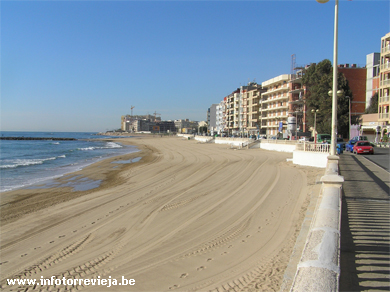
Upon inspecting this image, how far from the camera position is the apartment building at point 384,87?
1630 inches

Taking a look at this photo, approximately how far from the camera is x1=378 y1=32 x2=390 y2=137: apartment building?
41.4 m

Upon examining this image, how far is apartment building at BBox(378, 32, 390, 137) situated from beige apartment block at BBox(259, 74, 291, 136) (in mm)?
19870

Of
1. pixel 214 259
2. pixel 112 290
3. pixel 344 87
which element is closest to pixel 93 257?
pixel 112 290

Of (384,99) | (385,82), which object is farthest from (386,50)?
(384,99)

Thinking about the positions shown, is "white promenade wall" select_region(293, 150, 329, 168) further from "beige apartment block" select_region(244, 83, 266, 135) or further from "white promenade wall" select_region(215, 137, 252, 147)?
"beige apartment block" select_region(244, 83, 266, 135)

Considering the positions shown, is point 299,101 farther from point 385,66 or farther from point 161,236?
point 161,236

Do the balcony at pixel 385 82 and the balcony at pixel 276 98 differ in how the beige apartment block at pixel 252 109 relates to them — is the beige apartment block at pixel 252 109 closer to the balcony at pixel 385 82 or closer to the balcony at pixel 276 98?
the balcony at pixel 276 98

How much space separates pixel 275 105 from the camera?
224ft

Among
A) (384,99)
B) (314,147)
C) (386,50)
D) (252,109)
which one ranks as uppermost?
(386,50)

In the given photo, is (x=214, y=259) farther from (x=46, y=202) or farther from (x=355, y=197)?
(x=46, y=202)

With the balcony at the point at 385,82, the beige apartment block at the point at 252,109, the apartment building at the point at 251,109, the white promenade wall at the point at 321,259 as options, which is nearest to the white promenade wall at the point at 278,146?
the balcony at the point at 385,82

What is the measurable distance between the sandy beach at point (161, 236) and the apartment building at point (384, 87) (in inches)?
1410

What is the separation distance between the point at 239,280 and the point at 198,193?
8.02 m

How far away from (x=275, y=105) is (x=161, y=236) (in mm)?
65056
